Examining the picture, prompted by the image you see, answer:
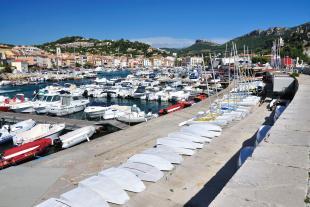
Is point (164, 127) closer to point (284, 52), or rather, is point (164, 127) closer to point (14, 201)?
point (14, 201)

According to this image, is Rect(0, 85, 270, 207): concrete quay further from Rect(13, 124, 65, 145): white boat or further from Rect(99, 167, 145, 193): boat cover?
Result: Rect(13, 124, 65, 145): white boat

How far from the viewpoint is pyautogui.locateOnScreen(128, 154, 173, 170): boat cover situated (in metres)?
10.3

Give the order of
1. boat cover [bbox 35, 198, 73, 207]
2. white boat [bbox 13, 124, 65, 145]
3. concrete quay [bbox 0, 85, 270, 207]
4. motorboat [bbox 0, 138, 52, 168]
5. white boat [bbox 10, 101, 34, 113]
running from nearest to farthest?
boat cover [bbox 35, 198, 73, 207] → concrete quay [bbox 0, 85, 270, 207] → motorboat [bbox 0, 138, 52, 168] → white boat [bbox 13, 124, 65, 145] → white boat [bbox 10, 101, 34, 113]

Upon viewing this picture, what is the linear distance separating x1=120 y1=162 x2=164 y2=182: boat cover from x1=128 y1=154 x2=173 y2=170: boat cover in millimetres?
203

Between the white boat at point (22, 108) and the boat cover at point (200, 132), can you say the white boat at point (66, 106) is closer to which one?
the white boat at point (22, 108)

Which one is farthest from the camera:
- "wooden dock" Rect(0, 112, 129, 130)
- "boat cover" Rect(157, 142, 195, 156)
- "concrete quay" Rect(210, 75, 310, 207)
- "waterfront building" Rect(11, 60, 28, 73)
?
"waterfront building" Rect(11, 60, 28, 73)

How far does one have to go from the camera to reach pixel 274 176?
17.5 ft

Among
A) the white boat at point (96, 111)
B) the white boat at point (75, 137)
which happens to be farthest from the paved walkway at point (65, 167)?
the white boat at point (96, 111)

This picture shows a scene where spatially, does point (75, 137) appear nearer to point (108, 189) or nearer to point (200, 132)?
point (200, 132)

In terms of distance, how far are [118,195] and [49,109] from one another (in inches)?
1074

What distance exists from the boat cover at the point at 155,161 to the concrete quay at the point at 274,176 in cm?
372

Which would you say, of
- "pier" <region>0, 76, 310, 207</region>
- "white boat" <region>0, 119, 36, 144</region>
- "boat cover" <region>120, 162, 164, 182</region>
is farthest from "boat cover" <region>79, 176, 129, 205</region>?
"white boat" <region>0, 119, 36, 144</region>

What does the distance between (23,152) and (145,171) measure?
9977 mm

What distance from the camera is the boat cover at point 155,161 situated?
33.9 feet
